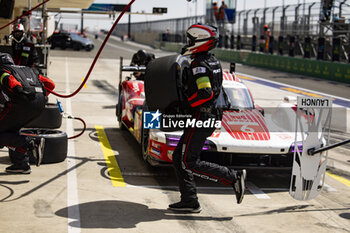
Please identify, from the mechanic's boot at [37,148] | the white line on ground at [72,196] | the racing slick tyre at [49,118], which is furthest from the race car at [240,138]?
the racing slick tyre at [49,118]

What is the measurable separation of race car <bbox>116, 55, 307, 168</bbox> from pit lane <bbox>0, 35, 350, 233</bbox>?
378 mm

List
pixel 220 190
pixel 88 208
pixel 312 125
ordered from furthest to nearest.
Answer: pixel 220 190, pixel 312 125, pixel 88 208

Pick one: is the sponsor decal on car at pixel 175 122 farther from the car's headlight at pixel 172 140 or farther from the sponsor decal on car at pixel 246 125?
the sponsor decal on car at pixel 246 125

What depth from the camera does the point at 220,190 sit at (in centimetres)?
702

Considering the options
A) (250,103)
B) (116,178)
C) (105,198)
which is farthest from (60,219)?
(250,103)

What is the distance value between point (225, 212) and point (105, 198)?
1378 millimetres

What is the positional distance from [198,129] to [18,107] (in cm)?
251

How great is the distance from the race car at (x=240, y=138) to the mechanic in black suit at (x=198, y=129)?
0.64m

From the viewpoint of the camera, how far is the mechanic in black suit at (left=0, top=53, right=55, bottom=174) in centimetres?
687

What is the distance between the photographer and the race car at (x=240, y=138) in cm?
702

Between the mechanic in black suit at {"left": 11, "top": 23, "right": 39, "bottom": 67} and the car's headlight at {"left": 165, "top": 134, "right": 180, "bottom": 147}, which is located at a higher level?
the mechanic in black suit at {"left": 11, "top": 23, "right": 39, "bottom": 67}

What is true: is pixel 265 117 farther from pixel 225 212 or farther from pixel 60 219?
pixel 60 219

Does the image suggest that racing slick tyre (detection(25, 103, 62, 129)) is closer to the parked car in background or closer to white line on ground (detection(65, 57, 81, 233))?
white line on ground (detection(65, 57, 81, 233))

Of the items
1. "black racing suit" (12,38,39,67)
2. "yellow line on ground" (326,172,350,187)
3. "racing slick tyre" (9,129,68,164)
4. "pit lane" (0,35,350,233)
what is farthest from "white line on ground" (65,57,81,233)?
"yellow line on ground" (326,172,350,187)
